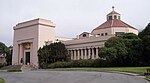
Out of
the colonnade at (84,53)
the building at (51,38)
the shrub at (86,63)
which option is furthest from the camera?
the building at (51,38)

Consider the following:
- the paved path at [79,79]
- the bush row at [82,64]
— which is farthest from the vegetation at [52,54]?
the paved path at [79,79]

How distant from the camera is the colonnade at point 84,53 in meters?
62.2

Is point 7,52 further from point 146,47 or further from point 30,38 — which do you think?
point 146,47

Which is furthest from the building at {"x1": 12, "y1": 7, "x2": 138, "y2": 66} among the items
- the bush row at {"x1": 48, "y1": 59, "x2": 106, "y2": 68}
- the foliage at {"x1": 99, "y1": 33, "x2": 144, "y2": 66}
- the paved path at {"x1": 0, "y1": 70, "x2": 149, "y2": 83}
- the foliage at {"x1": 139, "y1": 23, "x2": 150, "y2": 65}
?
the paved path at {"x1": 0, "y1": 70, "x2": 149, "y2": 83}

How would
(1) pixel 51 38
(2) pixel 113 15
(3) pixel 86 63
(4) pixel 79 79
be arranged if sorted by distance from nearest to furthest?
1. (4) pixel 79 79
2. (3) pixel 86 63
3. (1) pixel 51 38
4. (2) pixel 113 15

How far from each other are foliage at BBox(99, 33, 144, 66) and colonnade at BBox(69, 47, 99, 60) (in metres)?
11.4

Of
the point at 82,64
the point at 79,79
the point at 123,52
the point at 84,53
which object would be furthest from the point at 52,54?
the point at 79,79

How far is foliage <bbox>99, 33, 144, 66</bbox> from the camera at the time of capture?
155 feet

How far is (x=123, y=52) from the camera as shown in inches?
1854

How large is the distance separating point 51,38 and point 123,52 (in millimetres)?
29900

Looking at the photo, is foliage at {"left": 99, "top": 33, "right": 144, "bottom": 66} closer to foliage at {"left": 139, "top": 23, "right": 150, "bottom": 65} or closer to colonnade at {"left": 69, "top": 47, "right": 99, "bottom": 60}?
foliage at {"left": 139, "top": 23, "right": 150, "bottom": 65}

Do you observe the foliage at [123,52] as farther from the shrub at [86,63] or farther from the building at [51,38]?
the building at [51,38]

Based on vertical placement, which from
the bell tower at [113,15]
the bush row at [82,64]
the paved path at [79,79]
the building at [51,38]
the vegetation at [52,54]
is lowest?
the paved path at [79,79]

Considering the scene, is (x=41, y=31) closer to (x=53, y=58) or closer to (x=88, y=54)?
(x=53, y=58)
